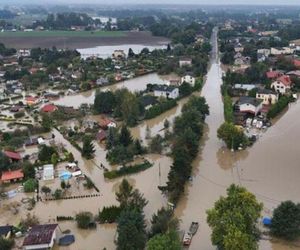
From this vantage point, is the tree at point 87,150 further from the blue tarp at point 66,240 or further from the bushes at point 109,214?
the blue tarp at point 66,240

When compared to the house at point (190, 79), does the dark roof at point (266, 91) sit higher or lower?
higher

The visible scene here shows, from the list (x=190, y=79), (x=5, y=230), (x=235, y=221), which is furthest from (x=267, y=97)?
(x=5, y=230)

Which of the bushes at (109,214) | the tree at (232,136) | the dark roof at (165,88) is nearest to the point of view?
the bushes at (109,214)

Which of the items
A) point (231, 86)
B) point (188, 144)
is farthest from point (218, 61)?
point (188, 144)

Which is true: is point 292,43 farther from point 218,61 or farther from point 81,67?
point 81,67

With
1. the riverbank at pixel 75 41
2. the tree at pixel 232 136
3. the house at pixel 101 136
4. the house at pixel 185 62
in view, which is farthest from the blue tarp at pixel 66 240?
the riverbank at pixel 75 41

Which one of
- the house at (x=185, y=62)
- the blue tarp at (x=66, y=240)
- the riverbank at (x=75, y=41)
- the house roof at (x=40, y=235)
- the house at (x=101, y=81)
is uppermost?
the house at (x=185, y=62)
